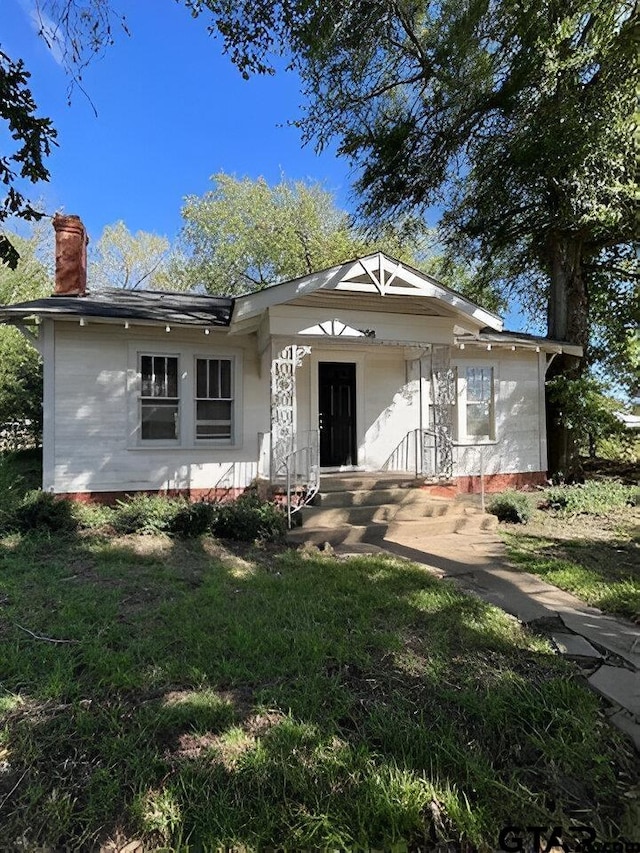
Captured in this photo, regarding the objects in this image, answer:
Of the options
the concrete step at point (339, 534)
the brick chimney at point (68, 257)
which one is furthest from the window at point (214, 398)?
the brick chimney at point (68, 257)

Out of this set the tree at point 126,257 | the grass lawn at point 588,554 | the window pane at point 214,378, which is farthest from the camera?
the tree at point 126,257

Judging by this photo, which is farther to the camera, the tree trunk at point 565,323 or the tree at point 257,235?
the tree at point 257,235

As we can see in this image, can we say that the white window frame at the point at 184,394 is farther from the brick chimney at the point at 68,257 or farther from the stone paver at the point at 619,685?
the stone paver at the point at 619,685

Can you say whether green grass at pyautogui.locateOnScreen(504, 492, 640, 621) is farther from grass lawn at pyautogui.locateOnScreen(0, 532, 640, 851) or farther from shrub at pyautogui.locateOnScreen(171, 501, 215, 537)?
shrub at pyautogui.locateOnScreen(171, 501, 215, 537)

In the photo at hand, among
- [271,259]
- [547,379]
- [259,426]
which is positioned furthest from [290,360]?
[271,259]

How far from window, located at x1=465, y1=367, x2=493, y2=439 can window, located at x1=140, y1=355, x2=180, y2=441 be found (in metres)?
6.43

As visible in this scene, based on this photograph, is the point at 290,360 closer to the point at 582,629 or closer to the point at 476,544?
the point at 476,544

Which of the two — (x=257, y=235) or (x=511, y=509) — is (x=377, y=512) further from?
(x=257, y=235)

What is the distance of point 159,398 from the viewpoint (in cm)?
909

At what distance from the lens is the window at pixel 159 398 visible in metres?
9.05

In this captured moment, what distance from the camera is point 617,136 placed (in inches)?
365

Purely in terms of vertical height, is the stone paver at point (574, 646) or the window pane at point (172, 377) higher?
the window pane at point (172, 377)

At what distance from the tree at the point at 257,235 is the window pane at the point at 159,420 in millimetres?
16257

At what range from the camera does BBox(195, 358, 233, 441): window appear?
30.9 ft
